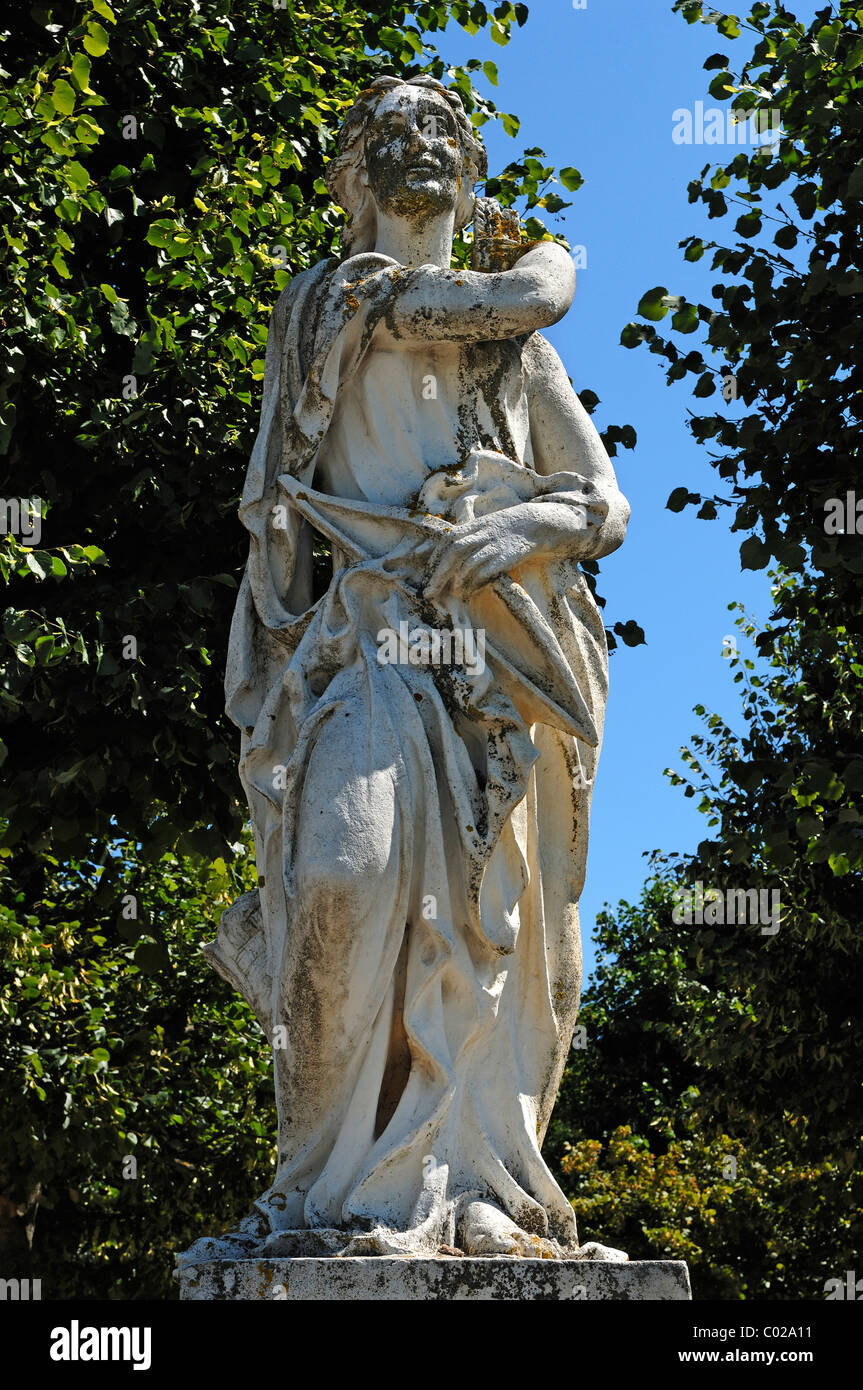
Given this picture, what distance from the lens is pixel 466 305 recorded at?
5.65 m

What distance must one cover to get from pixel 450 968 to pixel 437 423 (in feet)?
5.55

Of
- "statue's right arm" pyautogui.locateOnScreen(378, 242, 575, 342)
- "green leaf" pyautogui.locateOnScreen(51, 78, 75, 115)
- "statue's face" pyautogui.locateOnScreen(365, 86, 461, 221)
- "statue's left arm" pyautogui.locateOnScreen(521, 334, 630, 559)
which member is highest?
"green leaf" pyautogui.locateOnScreen(51, 78, 75, 115)

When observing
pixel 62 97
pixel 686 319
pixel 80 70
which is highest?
pixel 80 70

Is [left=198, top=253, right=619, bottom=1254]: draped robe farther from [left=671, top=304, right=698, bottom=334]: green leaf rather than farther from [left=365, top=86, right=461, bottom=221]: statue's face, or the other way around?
[left=671, top=304, right=698, bottom=334]: green leaf

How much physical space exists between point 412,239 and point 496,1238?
307 cm

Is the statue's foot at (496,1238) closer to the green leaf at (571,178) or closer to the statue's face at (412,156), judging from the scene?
the statue's face at (412,156)

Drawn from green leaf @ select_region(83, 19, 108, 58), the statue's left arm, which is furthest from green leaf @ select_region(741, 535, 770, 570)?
green leaf @ select_region(83, 19, 108, 58)

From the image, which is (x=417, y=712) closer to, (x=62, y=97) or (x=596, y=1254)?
(x=596, y=1254)

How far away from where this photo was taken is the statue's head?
19.4ft

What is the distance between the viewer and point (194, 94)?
11.0m

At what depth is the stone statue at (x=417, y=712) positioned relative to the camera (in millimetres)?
5047

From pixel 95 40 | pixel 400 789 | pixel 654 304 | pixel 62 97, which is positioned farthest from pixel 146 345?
pixel 400 789

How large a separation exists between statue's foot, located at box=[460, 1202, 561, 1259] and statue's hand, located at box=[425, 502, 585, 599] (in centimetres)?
171

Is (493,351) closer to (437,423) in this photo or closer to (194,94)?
(437,423)
